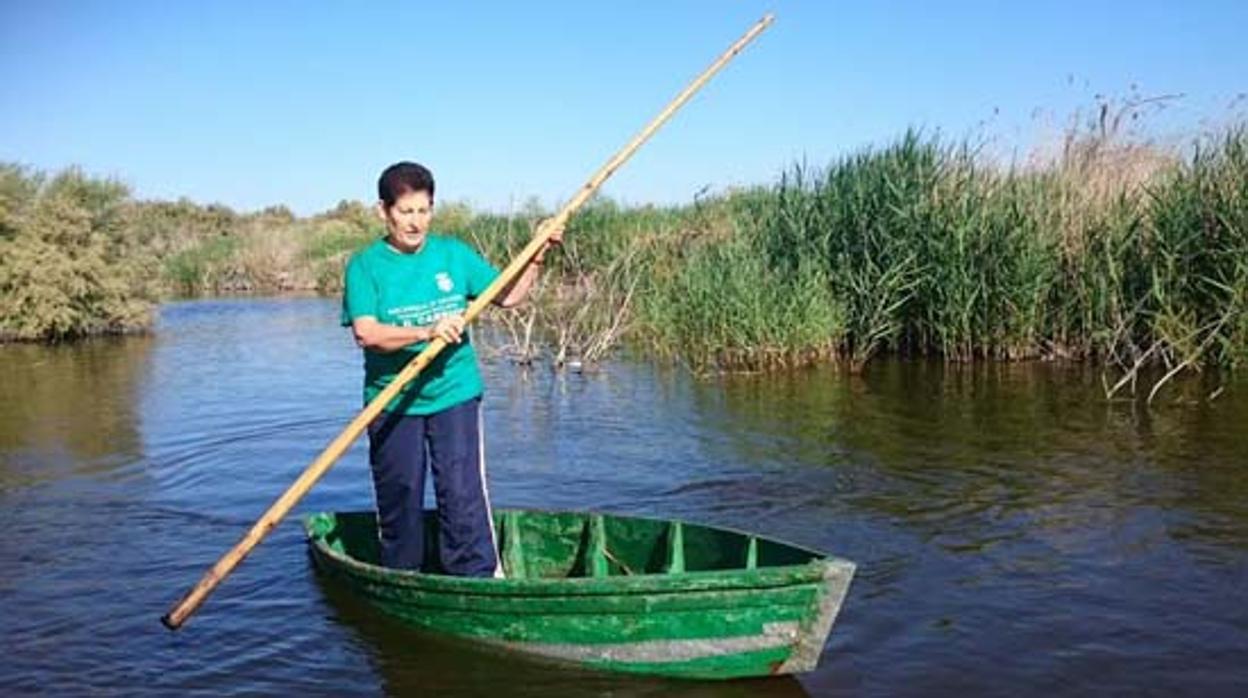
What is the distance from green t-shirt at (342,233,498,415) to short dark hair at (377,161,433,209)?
0.24 m

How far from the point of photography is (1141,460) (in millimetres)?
7930

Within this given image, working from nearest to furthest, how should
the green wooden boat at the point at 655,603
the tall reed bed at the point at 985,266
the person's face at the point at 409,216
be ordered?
the green wooden boat at the point at 655,603, the person's face at the point at 409,216, the tall reed bed at the point at 985,266

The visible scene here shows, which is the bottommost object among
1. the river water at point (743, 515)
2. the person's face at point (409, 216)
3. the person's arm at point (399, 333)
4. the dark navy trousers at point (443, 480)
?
the river water at point (743, 515)

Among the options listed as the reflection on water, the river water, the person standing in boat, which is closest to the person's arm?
the person standing in boat

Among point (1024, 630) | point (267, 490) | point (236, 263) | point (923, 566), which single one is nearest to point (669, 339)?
point (267, 490)

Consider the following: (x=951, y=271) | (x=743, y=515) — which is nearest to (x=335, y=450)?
(x=743, y=515)

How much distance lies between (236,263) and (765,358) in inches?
1064

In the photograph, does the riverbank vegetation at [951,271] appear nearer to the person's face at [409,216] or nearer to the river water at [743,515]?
the river water at [743,515]

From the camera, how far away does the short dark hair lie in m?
4.61

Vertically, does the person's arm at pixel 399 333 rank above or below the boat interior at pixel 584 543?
above

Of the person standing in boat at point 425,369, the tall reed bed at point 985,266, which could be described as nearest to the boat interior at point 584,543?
the person standing in boat at point 425,369

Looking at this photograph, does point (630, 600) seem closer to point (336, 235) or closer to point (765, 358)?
point (765, 358)

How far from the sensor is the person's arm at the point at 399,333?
447cm

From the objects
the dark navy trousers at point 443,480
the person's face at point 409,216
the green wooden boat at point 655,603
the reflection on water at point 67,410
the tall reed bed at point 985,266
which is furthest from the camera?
the tall reed bed at point 985,266
